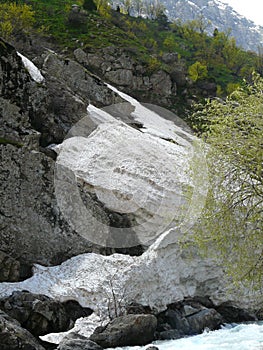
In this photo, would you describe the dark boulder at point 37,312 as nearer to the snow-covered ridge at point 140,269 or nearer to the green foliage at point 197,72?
the snow-covered ridge at point 140,269

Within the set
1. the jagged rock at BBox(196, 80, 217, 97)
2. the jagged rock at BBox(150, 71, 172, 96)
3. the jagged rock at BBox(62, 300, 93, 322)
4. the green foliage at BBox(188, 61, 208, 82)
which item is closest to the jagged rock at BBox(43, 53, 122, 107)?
the jagged rock at BBox(150, 71, 172, 96)

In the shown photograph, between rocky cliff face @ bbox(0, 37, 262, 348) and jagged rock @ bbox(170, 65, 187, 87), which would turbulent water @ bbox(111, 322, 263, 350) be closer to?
rocky cliff face @ bbox(0, 37, 262, 348)

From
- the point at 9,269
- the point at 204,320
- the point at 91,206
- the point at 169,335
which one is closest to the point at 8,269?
the point at 9,269

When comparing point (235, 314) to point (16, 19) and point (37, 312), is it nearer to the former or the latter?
point (37, 312)

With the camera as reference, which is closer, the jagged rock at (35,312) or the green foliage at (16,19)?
the jagged rock at (35,312)

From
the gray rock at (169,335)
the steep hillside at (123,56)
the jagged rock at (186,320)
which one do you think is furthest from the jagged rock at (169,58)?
the gray rock at (169,335)

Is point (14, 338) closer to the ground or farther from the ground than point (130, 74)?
closer to the ground

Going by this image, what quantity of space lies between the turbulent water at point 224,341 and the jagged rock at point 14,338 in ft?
9.92

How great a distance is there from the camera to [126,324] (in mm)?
14281

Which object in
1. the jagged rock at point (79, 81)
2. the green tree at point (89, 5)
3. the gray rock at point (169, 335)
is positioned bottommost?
the gray rock at point (169, 335)

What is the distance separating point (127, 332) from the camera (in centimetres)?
1407

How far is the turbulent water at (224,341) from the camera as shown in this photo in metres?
13.9

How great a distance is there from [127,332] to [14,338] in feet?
11.8

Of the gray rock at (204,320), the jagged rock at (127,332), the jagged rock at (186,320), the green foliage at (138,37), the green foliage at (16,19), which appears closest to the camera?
the jagged rock at (127,332)
